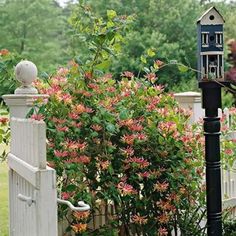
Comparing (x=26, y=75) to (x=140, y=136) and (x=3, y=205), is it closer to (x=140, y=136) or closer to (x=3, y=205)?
(x=140, y=136)

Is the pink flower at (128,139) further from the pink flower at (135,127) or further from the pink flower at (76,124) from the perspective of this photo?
the pink flower at (76,124)

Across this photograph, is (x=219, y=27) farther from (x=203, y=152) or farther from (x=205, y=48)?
(x=203, y=152)

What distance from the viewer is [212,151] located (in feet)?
9.64

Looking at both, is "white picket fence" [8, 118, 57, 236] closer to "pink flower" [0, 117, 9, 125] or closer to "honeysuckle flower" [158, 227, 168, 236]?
"pink flower" [0, 117, 9, 125]

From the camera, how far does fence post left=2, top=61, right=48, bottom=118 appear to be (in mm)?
2705

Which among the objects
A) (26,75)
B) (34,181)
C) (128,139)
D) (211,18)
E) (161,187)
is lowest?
(161,187)

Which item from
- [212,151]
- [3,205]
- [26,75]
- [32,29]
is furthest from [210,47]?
[32,29]

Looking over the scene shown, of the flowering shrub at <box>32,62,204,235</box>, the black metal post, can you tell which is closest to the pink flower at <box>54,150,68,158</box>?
the flowering shrub at <box>32,62,204,235</box>

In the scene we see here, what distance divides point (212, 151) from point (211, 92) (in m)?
0.34

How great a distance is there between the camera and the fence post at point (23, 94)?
106 inches

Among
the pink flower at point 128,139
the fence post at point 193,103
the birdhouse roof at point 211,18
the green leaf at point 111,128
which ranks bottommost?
the pink flower at point 128,139

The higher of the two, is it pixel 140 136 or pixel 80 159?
pixel 140 136

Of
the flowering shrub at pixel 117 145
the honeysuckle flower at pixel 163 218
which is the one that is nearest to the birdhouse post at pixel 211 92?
the flowering shrub at pixel 117 145

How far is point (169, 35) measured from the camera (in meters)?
21.9
